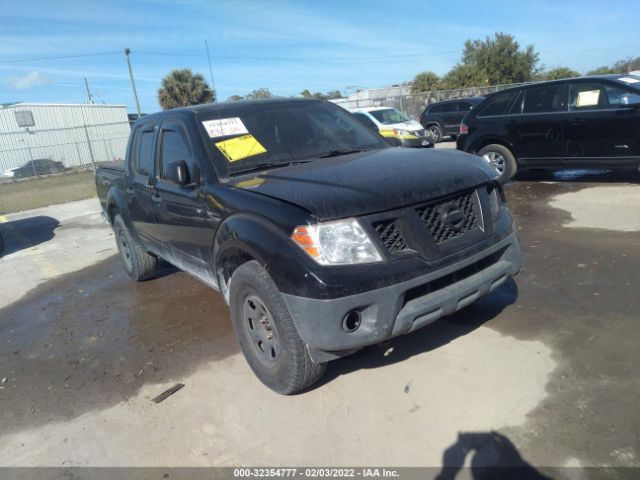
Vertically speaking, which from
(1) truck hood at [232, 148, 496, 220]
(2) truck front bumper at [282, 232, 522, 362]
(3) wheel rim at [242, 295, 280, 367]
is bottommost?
(3) wheel rim at [242, 295, 280, 367]

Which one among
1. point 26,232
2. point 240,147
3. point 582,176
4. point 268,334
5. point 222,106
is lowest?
point 582,176

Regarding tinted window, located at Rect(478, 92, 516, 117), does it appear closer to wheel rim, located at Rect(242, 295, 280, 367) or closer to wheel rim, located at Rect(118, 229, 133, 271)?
wheel rim, located at Rect(118, 229, 133, 271)

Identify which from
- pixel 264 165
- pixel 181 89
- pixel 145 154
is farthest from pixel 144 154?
pixel 181 89

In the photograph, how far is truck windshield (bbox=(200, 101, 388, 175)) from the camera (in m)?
3.54

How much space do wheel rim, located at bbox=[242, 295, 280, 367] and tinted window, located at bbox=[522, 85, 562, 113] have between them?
6768 millimetres

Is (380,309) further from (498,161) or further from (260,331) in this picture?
(498,161)

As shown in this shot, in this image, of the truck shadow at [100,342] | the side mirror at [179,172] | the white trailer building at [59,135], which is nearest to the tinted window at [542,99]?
the truck shadow at [100,342]

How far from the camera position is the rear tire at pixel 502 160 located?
830 cm

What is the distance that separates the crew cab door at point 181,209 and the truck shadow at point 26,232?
5.65 metres

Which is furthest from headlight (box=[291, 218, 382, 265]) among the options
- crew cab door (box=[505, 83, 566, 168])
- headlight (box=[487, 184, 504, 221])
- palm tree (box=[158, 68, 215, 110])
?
palm tree (box=[158, 68, 215, 110])

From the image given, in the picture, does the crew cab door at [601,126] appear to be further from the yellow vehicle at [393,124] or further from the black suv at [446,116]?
the black suv at [446,116]

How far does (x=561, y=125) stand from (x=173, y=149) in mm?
6301

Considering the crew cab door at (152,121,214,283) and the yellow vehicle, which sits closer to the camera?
the crew cab door at (152,121,214,283)

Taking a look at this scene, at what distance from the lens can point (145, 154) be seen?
183 inches
